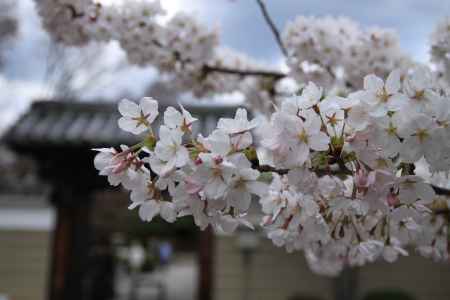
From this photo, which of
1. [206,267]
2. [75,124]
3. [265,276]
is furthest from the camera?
[265,276]

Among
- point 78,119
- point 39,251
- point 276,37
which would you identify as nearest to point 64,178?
point 78,119

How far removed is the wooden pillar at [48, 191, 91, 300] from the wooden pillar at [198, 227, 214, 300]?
121 centimetres

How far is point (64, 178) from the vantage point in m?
4.00

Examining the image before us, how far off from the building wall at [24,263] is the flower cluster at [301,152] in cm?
567

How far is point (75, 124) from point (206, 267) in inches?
78.7

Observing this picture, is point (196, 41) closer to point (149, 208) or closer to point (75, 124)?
point (149, 208)

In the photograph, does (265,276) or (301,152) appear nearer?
(301,152)

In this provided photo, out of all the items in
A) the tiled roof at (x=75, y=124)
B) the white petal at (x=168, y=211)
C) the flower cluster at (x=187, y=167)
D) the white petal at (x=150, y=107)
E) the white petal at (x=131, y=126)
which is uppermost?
the tiled roof at (x=75, y=124)

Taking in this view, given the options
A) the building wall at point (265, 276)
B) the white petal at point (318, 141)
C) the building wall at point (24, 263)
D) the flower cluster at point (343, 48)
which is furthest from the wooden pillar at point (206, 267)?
the white petal at point (318, 141)

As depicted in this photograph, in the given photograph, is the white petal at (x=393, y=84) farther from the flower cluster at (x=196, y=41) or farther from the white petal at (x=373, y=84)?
the flower cluster at (x=196, y=41)

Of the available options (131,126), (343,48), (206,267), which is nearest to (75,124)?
(206,267)

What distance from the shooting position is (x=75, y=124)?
3.97m

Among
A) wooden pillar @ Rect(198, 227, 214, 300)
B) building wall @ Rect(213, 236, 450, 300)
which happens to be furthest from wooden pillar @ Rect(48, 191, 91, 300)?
building wall @ Rect(213, 236, 450, 300)

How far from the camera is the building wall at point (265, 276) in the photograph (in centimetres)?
535
